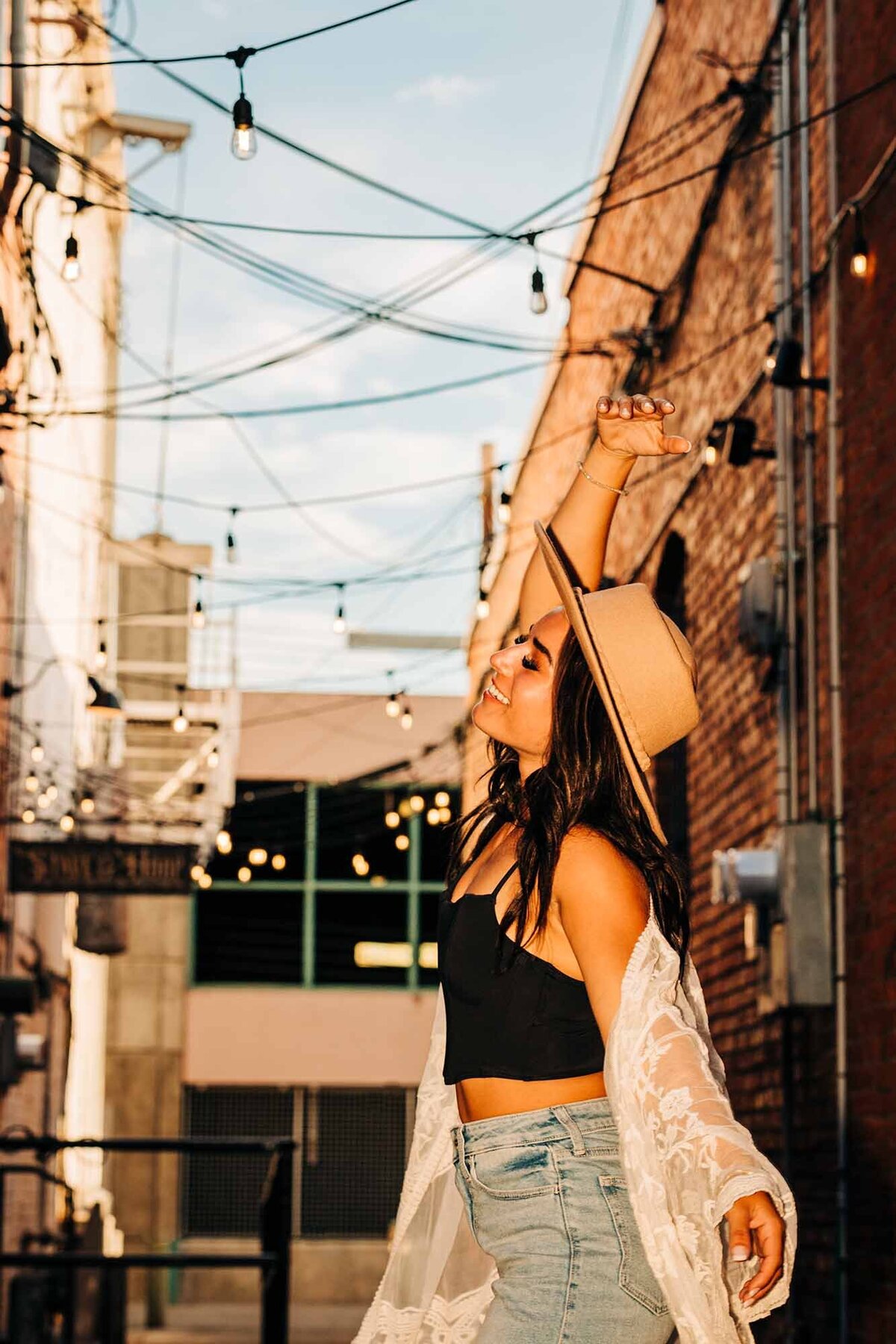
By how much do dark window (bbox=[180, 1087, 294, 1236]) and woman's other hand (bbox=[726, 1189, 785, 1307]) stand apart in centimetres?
2020

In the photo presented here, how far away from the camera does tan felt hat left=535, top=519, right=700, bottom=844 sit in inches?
110

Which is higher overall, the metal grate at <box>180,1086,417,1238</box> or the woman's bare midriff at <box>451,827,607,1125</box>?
the woman's bare midriff at <box>451,827,607,1125</box>

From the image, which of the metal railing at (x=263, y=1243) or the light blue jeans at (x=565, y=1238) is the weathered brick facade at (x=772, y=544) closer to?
the metal railing at (x=263, y=1243)

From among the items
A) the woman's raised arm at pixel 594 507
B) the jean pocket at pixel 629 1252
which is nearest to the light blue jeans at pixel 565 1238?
the jean pocket at pixel 629 1252

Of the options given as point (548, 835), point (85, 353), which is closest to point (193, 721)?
point (85, 353)

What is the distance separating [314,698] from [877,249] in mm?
18951

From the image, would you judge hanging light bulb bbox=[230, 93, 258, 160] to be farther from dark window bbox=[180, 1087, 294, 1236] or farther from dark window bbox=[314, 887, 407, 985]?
dark window bbox=[314, 887, 407, 985]

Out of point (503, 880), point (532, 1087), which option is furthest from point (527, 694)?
point (532, 1087)

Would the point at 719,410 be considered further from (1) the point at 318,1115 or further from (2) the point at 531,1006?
(1) the point at 318,1115

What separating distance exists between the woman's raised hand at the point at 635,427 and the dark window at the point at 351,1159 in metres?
20.3

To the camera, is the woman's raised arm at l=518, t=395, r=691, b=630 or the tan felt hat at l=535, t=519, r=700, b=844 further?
the woman's raised arm at l=518, t=395, r=691, b=630

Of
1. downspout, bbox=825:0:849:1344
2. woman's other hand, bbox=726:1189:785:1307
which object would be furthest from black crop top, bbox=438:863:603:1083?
A: downspout, bbox=825:0:849:1344

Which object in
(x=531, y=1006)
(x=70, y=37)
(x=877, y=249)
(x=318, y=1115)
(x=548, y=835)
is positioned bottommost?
(x=318, y=1115)

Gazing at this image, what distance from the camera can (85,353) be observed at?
64.1 feet
